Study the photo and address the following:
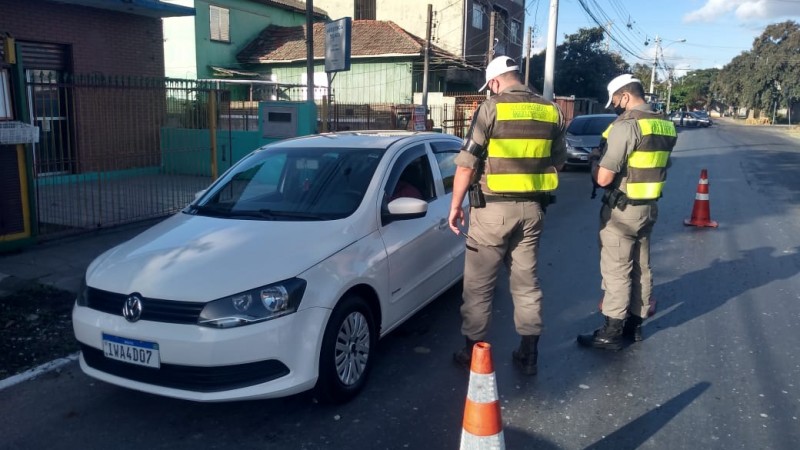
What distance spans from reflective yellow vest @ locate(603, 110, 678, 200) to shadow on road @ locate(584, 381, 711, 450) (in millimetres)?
1428

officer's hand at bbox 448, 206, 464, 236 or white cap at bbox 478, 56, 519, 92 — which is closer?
officer's hand at bbox 448, 206, 464, 236

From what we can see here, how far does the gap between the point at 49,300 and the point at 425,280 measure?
354 cm

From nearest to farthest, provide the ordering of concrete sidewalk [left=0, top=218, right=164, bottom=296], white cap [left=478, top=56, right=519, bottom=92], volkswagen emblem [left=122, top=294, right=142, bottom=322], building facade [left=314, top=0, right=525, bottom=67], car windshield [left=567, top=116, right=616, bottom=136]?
volkswagen emblem [left=122, top=294, right=142, bottom=322]
white cap [left=478, top=56, right=519, bottom=92]
concrete sidewalk [left=0, top=218, right=164, bottom=296]
car windshield [left=567, top=116, right=616, bottom=136]
building facade [left=314, top=0, right=525, bottom=67]

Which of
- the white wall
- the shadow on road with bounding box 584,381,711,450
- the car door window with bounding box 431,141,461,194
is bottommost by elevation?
the shadow on road with bounding box 584,381,711,450

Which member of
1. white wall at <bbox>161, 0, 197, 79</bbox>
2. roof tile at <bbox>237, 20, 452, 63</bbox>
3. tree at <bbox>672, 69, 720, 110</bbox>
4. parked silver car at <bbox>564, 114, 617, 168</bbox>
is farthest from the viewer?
tree at <bbox>672, 69, 720, 110</bbox>

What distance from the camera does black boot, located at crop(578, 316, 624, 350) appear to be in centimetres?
477

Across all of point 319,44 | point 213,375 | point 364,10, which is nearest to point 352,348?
point 213,375

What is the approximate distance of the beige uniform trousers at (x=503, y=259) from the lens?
416cm

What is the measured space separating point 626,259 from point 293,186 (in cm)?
253

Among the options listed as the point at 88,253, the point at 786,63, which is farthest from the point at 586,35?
the point at 88,253

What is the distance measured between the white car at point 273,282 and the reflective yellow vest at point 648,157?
1.52 meters

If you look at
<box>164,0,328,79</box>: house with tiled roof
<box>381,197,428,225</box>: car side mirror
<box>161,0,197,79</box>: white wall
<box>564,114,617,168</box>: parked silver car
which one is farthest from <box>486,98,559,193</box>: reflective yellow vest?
<box>161,0,197,79</box>: white wall

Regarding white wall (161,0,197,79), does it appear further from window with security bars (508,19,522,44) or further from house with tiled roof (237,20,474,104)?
window with security bars (508,19,522,44)

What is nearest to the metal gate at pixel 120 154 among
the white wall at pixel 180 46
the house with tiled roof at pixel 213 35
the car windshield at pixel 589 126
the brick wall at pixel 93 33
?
the brick wall at pixel 93 33
